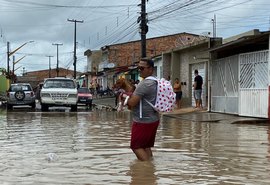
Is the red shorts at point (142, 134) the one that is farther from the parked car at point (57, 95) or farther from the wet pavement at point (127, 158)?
the parked car at point (57, 95)

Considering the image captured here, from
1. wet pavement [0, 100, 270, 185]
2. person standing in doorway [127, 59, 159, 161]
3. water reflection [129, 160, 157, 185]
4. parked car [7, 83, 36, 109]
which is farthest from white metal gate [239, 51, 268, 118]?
parked car [7, 83, 36, 109]

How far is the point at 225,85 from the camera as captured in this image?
21953mm

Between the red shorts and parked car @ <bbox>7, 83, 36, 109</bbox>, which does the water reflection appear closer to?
the red shorts

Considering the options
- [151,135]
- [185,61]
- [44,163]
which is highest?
[185,61]

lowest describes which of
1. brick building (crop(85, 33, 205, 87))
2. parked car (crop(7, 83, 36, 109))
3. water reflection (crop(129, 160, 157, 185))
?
water reflection (crop(129, 160, 157, 185))

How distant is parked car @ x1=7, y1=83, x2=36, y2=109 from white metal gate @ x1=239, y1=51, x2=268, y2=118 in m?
13.8

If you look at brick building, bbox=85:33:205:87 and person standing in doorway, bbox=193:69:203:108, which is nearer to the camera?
person standing in doorway, bbox=193:69:203:108

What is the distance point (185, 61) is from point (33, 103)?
31.3ft

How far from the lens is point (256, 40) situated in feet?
60.7

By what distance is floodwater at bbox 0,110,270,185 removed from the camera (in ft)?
23.0

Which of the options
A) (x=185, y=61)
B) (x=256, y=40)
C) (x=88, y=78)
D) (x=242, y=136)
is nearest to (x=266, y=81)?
(x=256, y=40)

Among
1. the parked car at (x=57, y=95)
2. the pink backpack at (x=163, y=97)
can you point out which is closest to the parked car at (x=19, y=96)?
the parked car at (x=57, y=95)

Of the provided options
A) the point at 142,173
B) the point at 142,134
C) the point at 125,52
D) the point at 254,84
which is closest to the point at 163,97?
the point at 142,134

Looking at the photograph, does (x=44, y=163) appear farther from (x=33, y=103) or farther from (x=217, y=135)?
(x=33, y=103)
